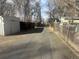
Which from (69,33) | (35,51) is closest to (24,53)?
(35,51)

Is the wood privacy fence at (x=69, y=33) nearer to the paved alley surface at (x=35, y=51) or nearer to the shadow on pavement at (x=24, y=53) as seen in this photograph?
the paved alley surface at (x=35, y=51)

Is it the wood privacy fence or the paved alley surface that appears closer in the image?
the paved alley surface

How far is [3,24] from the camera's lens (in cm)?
3397

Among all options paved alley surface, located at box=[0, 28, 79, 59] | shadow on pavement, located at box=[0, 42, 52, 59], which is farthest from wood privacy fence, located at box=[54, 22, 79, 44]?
shadow on pavement, located at box=[0, 42, 52, 59]

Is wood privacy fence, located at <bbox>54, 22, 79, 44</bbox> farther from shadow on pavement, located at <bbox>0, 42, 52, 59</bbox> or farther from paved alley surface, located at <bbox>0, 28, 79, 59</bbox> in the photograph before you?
shadow on pavement, located at <bbox>0, 42, 52, 59</bbox>

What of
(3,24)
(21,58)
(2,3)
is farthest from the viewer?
(2,3)

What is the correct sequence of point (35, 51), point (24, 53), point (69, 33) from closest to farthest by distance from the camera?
point (24, 53)
point (35, 51)
point (69, 33)

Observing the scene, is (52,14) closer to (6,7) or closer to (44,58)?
(6,7)

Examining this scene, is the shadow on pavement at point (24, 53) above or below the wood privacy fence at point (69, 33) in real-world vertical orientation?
below

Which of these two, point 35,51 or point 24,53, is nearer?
point 24,53

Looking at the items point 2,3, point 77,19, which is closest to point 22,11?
point 2,3

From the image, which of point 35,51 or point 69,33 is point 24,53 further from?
point 69,33

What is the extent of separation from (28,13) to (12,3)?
6.67 metres

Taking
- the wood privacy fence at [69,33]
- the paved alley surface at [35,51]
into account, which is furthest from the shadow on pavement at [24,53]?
the wood privacy fence at [69,33]
